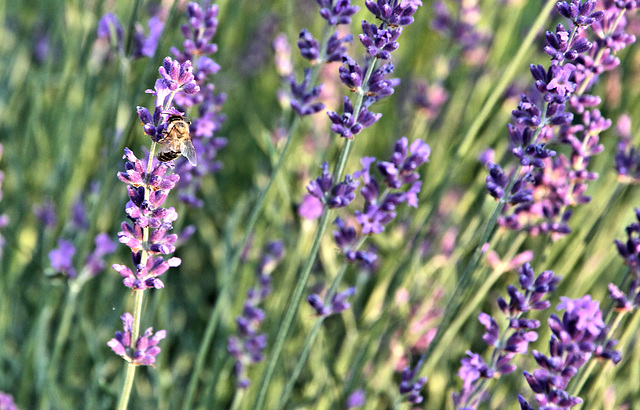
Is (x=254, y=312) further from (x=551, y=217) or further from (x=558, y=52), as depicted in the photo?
(x=558, y=52)

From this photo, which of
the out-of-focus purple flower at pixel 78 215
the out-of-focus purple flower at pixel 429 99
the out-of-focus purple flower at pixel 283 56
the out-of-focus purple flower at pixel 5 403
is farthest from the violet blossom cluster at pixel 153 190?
the out-of-focus purple flower at pixel 429 99

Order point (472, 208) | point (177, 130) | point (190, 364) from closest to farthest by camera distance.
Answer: point (177, 130), point (190, 364), point (472, 208)

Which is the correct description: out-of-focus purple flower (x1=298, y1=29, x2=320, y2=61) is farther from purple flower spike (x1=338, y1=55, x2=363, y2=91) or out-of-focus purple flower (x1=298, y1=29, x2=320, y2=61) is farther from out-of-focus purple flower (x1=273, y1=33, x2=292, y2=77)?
out-of-focus purple flower (x1=273, y1=33, x2=292, y2=77)

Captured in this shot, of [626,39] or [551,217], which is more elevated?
[626,39]

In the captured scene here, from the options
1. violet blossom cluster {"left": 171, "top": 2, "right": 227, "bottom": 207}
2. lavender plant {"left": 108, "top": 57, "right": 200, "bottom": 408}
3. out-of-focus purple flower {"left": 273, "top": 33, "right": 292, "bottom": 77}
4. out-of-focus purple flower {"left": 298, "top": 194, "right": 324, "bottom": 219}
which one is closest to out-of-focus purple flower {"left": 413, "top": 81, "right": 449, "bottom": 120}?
out-of-focus purple flower {"left": 273, "top": 33, "right": 292, "bottom": 77}

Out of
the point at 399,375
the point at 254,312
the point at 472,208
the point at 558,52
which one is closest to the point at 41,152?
the point at 254,312

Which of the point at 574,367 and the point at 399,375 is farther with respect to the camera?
the point at 399,375

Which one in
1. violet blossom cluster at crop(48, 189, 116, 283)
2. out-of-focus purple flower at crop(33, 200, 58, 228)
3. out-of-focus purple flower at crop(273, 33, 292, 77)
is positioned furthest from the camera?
out-of-focus purple flower at crop(273, 33, 292, 77)
